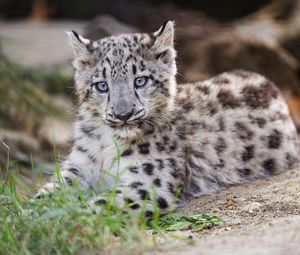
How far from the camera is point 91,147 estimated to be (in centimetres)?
718

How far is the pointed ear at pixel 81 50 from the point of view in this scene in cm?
708

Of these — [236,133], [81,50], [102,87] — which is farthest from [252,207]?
[81,50]

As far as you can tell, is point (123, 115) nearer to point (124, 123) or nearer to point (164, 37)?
point (124, 123)

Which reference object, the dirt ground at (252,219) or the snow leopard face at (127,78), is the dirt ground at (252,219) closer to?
the dirt ground at (252,219)

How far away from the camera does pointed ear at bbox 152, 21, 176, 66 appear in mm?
6996

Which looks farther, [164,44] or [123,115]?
[164,44]

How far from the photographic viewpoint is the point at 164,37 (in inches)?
278

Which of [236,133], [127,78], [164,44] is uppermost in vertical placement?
[164,44]

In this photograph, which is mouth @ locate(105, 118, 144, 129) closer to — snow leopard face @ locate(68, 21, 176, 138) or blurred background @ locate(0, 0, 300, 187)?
snow leopard face @ locate(68, 21, 176, 138)

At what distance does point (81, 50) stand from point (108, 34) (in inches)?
222

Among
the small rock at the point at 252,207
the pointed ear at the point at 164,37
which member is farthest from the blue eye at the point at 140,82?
the small rock at the point at 252,207

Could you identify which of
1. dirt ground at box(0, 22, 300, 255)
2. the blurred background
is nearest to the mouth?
dirt ground at box(0, 22, 300, 255)

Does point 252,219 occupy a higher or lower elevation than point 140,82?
lower

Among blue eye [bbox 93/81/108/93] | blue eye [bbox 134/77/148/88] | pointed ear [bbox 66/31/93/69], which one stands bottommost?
blue eye [bbox 93/81/108/93]
